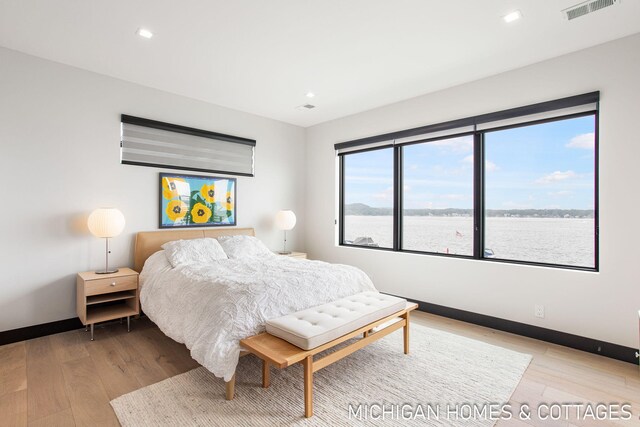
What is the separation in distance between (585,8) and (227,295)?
3.33m

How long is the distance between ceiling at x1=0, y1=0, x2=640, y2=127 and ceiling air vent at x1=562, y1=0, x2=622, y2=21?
56mm

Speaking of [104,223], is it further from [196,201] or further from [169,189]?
[196,201]

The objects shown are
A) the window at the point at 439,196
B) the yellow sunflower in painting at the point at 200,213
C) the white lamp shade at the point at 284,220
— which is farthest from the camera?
the white lamp shade at the point at 284,220

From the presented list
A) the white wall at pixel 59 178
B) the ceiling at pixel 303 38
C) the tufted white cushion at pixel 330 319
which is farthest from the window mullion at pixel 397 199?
the white wall at pixel 59 178

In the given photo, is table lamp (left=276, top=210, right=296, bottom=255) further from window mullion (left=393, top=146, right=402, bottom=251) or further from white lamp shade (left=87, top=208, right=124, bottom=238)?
white lamp shade (left=87, top=208, right=124, bottom=238)

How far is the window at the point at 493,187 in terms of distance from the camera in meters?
3.07

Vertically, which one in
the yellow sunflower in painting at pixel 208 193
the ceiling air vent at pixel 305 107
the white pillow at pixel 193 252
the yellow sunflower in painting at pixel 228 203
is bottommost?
the white pillow at pixel 193 252

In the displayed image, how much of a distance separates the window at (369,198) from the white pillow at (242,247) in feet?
5.10

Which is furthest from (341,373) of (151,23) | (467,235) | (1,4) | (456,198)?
(1,4)

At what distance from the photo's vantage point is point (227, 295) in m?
2.37

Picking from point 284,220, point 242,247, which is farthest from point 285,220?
point 242,247

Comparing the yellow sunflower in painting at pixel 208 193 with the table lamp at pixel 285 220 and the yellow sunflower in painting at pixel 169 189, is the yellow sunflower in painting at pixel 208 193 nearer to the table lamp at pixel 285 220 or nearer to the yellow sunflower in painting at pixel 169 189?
the yellow sunflower in painting at pixel 169 189

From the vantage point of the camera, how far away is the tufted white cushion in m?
2.08

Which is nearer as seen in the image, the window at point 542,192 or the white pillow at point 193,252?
the window at point 542,192
